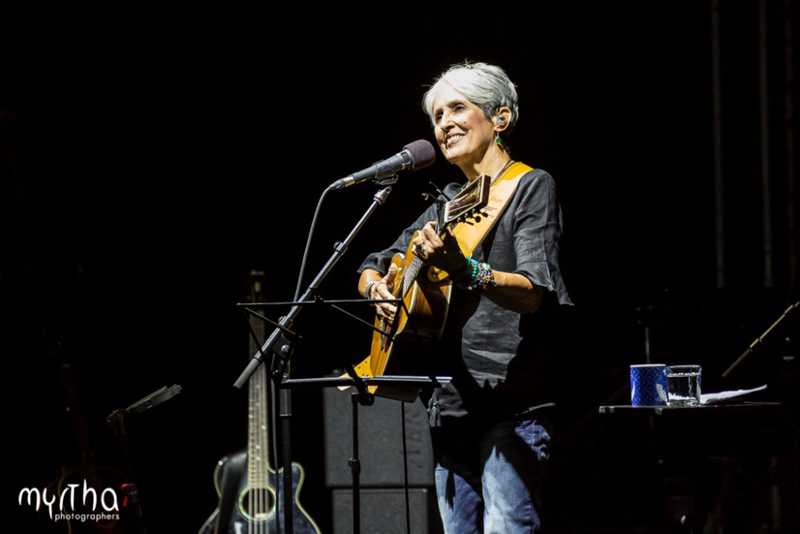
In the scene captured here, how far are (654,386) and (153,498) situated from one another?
8.84 feet

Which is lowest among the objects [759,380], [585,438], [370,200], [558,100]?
[585,438]

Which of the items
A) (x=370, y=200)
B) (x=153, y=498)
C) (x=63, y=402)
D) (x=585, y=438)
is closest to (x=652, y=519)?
(x=585, y=438)

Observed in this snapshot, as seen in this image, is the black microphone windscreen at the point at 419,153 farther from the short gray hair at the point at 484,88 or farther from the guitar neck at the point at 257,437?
the guitar neck at the point at 257,437

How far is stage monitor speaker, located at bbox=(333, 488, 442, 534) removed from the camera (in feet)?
12.5

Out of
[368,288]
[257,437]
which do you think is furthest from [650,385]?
[257,437]

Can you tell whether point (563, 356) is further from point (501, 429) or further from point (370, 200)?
point (501, 429)

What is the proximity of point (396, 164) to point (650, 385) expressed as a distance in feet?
2.99

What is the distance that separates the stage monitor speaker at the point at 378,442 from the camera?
3869mm

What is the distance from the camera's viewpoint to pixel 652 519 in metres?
4.61

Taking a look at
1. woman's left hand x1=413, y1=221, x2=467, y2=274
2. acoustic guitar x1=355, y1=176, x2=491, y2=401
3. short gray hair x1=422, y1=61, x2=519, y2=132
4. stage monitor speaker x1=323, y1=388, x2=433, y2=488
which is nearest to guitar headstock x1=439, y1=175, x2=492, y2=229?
acoustic guitar x1=355, y1=176, x2=491, y2=401

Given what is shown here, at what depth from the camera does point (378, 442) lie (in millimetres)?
3938

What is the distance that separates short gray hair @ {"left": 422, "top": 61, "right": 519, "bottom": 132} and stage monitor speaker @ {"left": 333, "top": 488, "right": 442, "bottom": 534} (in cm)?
174

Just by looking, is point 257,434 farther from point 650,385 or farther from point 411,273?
point 650,385

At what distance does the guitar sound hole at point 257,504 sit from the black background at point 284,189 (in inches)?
14.7
